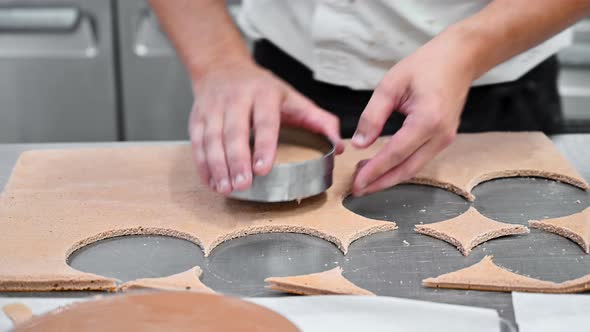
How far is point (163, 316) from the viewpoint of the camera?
1.90 ft

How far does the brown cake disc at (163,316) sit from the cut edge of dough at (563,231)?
1.37 ft

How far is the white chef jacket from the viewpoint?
1.15 meters

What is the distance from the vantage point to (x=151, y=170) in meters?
1.06

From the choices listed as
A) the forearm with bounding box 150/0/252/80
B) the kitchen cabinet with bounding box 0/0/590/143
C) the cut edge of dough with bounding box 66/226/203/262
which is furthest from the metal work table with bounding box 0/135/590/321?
the kitchen cabinet with bounding box 0/0/590/143

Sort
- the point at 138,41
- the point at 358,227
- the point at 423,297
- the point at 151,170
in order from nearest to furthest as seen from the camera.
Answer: the point at 423,297
the point at 358,227
the point at 151,170
the point at 138,41

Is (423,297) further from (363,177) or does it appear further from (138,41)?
(138,41)

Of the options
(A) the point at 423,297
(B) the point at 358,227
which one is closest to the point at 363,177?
(B) the point at 358,227

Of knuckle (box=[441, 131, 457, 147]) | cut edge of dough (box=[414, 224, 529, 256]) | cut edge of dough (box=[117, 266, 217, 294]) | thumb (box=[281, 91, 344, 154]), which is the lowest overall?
cut edge of dough (box=[117, 266, 217, 294])

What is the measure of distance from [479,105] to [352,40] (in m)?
0.22

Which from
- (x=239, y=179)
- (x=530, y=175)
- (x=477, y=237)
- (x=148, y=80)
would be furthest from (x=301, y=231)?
(x=148, y=80)

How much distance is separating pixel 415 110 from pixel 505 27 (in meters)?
0.17

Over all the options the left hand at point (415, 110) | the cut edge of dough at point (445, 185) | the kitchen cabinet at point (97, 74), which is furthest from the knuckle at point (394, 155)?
the kitchen cabinet at point (97, 74)

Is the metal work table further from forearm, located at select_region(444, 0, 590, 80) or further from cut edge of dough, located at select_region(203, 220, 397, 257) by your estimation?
forearm, located at select_region(444, 0, 590, 80)

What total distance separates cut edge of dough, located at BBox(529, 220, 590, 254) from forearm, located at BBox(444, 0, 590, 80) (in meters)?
0.20
